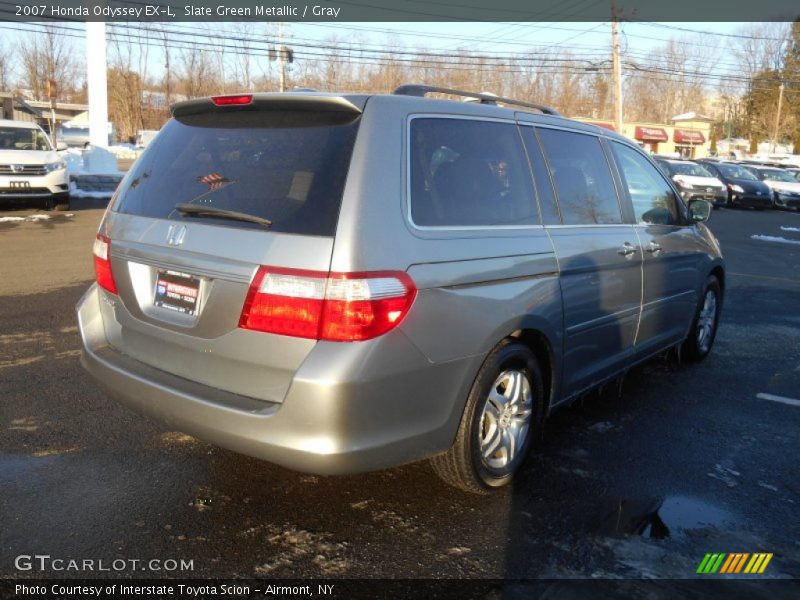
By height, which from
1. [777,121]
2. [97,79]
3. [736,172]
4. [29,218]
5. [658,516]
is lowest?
[658,516]

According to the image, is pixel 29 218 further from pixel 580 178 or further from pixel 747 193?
pixel 747 193

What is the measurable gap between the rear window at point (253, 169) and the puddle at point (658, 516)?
1.90 metres

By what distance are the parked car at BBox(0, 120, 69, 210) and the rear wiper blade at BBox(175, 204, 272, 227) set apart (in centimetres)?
1228

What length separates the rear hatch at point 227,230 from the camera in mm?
2658

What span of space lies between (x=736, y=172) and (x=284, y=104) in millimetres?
27584

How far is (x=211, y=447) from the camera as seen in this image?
12.4 feet

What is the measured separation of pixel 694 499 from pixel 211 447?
2.55 meters

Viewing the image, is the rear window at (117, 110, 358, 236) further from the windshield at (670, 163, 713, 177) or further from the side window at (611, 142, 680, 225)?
the windshield at (670, 163, 713, 177)

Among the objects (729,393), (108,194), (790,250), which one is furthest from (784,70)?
(729,393)

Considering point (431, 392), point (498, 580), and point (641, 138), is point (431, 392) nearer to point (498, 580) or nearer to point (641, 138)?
point (498, 580)

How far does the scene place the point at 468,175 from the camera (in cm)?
323

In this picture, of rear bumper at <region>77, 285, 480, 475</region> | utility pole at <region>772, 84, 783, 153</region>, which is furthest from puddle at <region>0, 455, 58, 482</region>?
utility pole at <region>772, 84, 783, 153</region>
